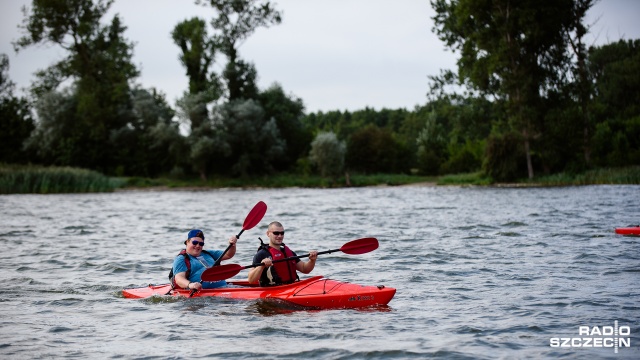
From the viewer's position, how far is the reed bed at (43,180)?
32375 millimetres

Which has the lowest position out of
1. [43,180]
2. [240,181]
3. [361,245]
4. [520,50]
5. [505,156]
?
[361,245]

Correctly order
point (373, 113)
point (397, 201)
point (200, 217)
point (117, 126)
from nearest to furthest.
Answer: point (200, 217) < point (397, 201) < point (117, 126) < point (373, 113)

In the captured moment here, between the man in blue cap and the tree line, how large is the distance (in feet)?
89.6

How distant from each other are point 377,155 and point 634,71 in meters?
16.2

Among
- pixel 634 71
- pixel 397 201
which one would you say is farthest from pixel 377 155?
pixel 397 201

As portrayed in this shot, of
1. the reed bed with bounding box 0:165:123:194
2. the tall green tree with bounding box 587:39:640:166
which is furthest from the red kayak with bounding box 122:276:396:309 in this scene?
the tall green tree with bounding box 587:39:640:166

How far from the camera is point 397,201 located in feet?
94.6

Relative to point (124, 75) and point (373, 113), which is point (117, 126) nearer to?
point (124, 75)

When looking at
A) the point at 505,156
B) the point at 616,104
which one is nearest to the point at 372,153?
the point at 505,156

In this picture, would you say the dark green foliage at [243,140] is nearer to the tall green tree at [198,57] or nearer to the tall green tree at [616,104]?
the tall green tree at [198,57]

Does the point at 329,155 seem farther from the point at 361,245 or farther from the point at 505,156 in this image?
the point at 361,245

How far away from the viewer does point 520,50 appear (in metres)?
35.0

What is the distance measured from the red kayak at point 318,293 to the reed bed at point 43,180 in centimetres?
2615

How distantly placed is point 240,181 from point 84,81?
38.9ft
